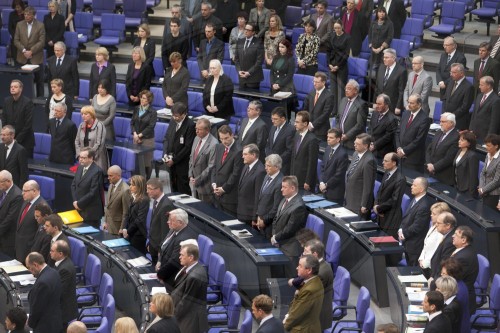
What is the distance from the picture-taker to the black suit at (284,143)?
39.8 ft

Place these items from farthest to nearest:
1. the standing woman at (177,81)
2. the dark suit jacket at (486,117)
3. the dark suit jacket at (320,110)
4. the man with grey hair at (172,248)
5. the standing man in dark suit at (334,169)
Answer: the standing woman at (177,81) < the dark suit jacket at (320,110) < the dark suit jacket at (486,117) < the standing man in dark suit at (334,169) < the man with grey hair at (172,248)

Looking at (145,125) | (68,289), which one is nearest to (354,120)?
(145,125)

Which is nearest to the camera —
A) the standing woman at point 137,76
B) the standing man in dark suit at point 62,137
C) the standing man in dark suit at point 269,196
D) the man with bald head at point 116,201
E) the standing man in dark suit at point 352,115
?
the standing man in dark suit at point 269,196

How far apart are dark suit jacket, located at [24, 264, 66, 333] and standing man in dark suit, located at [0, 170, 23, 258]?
231cm

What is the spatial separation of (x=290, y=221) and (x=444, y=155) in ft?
7.26

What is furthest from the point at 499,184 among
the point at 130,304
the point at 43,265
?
the point at 43,265

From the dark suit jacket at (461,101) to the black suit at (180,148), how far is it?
309cm

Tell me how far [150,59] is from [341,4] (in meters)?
3.39

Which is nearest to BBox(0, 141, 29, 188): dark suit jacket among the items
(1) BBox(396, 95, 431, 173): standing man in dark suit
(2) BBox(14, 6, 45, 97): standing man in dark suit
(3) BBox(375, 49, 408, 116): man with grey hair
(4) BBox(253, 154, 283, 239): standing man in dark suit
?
(4) BBox(253, 154, 283, 239): standing man in dark suit

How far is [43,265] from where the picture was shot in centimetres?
930

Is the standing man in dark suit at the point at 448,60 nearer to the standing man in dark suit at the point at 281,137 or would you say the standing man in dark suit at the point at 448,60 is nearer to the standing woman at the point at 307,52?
the standing woman at the point at 307,52

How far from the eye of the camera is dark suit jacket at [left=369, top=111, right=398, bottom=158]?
12.2 metres

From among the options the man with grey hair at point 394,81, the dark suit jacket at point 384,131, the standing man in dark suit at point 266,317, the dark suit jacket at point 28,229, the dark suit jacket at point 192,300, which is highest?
the man with grey hair at point 394,81

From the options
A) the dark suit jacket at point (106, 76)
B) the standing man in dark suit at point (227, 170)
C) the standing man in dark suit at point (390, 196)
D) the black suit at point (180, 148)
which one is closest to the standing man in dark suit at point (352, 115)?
the standing man in dark suit at point (390, 196)
